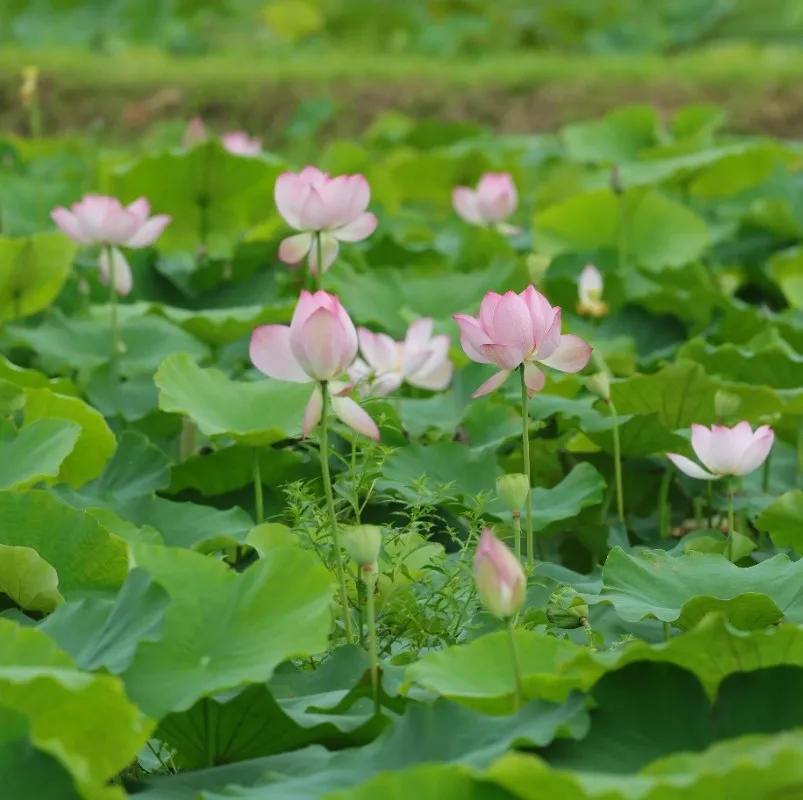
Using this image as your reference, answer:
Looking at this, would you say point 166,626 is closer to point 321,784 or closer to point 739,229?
point 321,784

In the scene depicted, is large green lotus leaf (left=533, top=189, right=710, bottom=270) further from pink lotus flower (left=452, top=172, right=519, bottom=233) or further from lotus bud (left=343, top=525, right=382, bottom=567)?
lotus bud (left=343, top=525, right=382, bottom=567)

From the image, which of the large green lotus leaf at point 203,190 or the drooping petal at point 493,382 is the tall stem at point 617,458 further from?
the large green lotus leaf at point 203,190

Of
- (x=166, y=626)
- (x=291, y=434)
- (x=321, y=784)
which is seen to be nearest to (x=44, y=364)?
(x=291, y=434)

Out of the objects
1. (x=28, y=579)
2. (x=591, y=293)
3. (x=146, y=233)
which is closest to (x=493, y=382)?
(x=28, y=579)

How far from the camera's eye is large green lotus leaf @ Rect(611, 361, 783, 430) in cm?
166

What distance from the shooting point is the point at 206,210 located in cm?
265

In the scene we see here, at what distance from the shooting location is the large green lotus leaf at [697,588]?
1168 millimetres

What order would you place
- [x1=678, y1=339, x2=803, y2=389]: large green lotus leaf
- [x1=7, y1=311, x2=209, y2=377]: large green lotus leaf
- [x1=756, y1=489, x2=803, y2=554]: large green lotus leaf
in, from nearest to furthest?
[x1=756, y1=489, x2=803, y2=554]: large green lotus leaf
[x1=678, y1=339, x2=803, y2=389]: large green lotus leaf
[x1=7, y1=311, x2=209, y2=377]: large green lotus leaf

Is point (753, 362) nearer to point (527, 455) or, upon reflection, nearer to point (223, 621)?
point (527, 455)

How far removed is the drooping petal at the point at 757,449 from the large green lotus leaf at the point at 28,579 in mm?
608

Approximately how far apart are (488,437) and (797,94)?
4.45 m

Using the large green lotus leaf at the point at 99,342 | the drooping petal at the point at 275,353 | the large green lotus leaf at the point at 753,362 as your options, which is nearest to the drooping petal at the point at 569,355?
the drooping petal at the point at 275,353

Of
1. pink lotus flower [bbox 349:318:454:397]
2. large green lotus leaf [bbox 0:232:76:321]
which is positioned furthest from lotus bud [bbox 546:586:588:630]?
large green lotus leaf [bbox 0:232:76:321]

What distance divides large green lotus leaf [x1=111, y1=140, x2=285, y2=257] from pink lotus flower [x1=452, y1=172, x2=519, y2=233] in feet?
1.02
